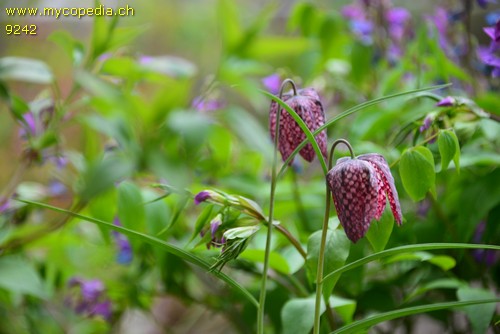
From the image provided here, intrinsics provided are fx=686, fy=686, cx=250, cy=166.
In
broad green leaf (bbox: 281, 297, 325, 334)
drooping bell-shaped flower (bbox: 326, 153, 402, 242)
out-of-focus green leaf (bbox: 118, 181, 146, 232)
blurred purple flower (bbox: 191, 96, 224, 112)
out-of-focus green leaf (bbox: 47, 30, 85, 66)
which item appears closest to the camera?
drooping bell-shaped flower (bbox: 326, 153, 402, 242)

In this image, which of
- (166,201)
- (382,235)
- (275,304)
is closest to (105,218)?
(166,201)

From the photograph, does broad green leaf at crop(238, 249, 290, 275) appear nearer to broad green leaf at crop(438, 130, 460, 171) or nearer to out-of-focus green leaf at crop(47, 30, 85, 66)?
broad green leaf at crop(438, 130, 460, 171)

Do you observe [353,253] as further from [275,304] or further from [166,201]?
[166,201]

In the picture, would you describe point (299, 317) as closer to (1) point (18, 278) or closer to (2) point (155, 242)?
(2) point (155, 242)

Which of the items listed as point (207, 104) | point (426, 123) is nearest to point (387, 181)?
point (426, 123)

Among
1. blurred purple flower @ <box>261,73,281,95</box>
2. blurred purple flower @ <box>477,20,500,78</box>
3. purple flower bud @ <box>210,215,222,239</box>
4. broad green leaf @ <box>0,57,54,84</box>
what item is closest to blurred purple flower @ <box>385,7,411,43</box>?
blurred purple flower @ <box>261,73,281,95</box>
